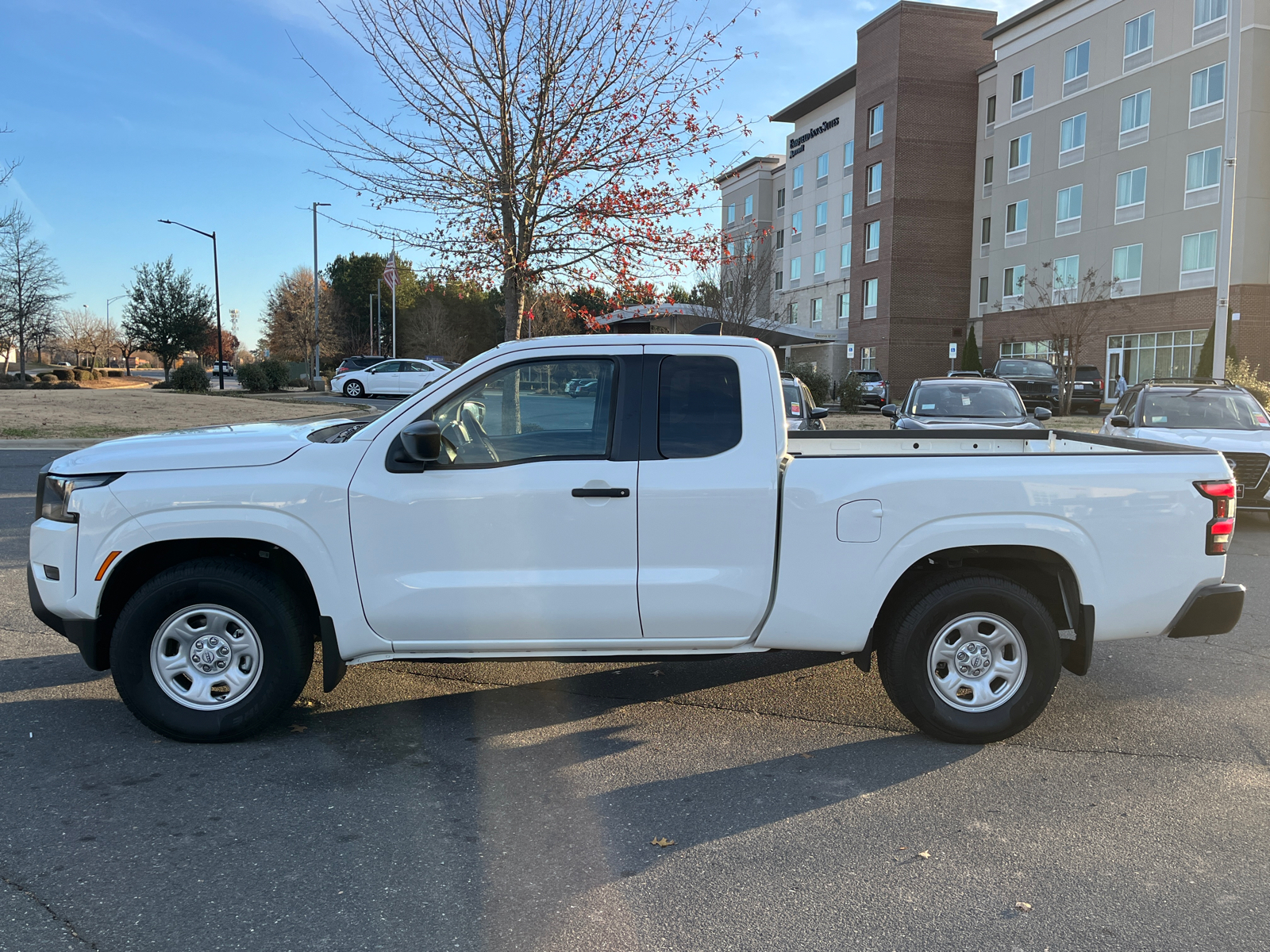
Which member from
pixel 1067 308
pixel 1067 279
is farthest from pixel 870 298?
pixel 1067 308

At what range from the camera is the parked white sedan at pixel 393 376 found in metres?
37.8

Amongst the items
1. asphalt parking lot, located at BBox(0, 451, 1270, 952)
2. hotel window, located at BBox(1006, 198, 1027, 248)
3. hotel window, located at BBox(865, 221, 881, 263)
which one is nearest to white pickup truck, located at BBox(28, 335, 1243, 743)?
asphalt parking lot, located at BBox(0, 451, 1270, 952)

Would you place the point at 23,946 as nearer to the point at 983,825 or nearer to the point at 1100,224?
the point at 983,825

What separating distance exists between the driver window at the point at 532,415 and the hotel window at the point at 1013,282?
45471mm

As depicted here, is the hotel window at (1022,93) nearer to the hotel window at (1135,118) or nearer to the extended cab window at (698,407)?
the hotel window at (1135,118)

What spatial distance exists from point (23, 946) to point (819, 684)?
3.94 m

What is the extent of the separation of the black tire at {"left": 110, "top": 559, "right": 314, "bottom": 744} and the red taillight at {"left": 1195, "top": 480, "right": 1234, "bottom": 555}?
423 centimetres

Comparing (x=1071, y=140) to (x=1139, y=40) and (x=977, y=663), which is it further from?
(x=977, y=663)

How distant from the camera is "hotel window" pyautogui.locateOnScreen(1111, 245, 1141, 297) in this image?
39906 mm

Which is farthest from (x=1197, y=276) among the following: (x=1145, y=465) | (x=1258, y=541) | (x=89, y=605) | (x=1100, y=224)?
(x=89, y=605)

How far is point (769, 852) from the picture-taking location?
3678 millimetres

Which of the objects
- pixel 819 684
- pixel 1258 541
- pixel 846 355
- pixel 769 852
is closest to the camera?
pixel 769 852

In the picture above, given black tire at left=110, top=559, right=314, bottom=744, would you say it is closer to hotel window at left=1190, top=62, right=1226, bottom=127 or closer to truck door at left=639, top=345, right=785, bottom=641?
truck door at left=639, top=345, right=785, bottom=641

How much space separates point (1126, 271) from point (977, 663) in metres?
41.2
